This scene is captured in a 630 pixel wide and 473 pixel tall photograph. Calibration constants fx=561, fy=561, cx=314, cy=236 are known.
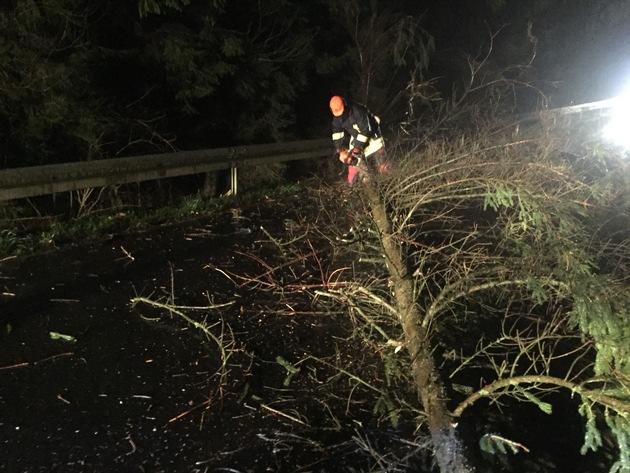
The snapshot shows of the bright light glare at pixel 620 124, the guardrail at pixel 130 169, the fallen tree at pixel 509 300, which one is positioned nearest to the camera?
the fallen tree at pixel 509 300

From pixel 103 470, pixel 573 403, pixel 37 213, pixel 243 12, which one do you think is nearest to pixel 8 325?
pixel 103 470

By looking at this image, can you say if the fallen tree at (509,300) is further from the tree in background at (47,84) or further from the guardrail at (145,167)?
the tree in background at (47,84)

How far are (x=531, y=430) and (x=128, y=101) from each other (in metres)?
7.15

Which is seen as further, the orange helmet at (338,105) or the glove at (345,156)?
the orange helmet at (338,105)

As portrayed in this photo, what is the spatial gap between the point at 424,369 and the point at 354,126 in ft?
13.5

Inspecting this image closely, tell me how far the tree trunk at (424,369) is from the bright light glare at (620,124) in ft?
25.3

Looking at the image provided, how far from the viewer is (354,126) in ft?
23.4

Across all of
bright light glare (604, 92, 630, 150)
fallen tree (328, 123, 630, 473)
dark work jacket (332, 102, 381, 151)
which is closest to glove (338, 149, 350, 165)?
dark work jacket (332, 102, 381, 151)

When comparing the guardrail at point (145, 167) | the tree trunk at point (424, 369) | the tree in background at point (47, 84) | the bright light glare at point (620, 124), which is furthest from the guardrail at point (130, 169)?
the bright light glare at point (620, 124)

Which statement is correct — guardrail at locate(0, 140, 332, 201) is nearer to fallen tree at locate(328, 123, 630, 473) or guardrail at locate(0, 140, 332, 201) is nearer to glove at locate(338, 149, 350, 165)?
glove at locate(338, 149, 350, 165)

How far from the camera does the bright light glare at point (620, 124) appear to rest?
426 inches

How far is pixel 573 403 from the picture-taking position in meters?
4.25

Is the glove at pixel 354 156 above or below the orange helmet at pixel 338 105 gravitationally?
below

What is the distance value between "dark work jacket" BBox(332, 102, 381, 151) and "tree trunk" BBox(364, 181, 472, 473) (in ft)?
8.51
